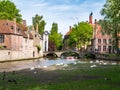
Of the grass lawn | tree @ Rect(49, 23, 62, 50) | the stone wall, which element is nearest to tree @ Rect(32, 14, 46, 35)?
tree @ Rect(49, 23, 62, 50)

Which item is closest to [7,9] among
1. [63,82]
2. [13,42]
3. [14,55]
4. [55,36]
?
[13,42]

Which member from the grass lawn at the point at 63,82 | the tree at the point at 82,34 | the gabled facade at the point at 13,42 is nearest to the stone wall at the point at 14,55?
the gabled facade at the point at 13,42

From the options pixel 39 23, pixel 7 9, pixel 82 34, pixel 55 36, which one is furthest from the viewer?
pixel 55 36

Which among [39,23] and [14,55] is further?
[39,23]

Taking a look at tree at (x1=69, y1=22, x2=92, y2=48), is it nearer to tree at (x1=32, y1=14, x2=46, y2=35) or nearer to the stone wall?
tree at (x1=32, y1=14, x2=46, y2=35)

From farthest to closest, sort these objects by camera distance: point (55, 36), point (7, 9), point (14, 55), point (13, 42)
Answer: point (55, 36), point (7, 9), point (13, 42), point (14, 55)

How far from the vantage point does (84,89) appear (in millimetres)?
21734

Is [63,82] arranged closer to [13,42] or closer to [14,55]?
[14,55]

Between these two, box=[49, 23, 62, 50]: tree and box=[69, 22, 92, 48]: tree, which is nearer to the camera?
box=[69, 22, 92, 48]: tree

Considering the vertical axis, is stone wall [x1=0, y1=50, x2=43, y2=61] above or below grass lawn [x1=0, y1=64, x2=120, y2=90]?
above

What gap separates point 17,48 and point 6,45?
3.57 meters

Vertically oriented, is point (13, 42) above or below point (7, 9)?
below

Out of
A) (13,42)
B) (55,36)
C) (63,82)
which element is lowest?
(63,82)

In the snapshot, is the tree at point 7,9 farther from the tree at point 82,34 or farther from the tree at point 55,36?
the tree at point 55,36
